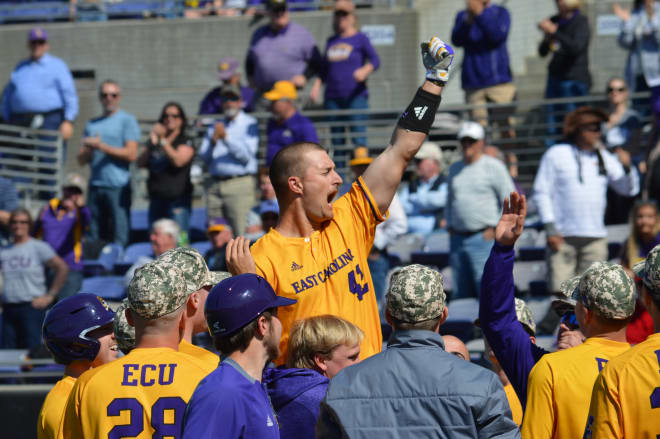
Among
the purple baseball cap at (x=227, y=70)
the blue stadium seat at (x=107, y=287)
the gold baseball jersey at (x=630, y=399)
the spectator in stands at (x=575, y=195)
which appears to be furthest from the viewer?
the purple baseball cap at (x=227, y=70)

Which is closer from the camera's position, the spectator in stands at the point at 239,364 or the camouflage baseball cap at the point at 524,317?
the spectator in stands at the point at 239,364

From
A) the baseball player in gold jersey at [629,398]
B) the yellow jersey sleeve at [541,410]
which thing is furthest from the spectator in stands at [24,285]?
the baseball player in gold jersey at [629,398]

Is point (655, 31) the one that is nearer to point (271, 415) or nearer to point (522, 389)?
point (522, 389)

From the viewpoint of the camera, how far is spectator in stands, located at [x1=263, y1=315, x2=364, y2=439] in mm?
3633

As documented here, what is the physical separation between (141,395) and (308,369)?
0.63 metres

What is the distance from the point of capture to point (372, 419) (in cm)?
332

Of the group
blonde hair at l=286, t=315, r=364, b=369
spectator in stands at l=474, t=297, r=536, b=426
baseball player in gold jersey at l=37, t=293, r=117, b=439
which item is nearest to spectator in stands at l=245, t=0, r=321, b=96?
spectator in stands at l=474, t=297, r=536, b=426

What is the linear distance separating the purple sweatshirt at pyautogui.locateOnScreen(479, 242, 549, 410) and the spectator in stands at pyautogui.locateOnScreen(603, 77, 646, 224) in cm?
694

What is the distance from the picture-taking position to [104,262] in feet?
36.4

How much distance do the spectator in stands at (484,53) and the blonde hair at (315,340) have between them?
794cm

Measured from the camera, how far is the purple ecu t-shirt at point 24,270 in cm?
991

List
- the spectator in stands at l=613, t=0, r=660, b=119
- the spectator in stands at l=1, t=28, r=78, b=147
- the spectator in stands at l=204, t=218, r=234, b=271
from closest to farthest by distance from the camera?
the spectator in stands at l=204, t=218, r=234, b=271 → the spectator in stands at l=613, t=0, r=660, b=119 → the spectator in stands at l=1, t=28, r=78, b=147

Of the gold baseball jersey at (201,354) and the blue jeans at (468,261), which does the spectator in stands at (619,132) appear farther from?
the gold baseball jersey at (201,354)

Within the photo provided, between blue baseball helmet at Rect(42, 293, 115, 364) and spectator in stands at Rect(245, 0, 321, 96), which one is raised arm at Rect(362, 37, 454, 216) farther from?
spectator in stands at Rect(245, 0, 321, 96)
